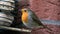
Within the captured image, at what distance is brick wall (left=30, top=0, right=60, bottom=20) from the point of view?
0.79 m

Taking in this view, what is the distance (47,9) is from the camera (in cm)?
81

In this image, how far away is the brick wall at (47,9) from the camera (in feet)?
2.60

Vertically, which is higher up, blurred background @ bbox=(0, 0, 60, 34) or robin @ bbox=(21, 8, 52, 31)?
blurred background @ bbox=(0, 0, 60, 34)

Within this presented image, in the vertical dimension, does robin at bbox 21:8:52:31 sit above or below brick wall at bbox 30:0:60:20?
below

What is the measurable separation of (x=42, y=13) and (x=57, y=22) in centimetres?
9

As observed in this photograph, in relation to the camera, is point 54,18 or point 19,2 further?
point 19,2

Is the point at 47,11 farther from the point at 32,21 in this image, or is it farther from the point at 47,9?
the point at 32,21

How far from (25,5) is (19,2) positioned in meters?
0.05

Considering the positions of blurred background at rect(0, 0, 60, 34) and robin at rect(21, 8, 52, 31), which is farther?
robin at rect(21, 8, 52, 31)

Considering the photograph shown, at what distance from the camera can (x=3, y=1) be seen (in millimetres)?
792

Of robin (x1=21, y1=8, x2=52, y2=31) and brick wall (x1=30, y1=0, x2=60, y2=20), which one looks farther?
robin (x1=21, y1=8, x2=52, y2=31)

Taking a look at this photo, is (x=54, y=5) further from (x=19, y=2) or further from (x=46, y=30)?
(x=19, y=2)

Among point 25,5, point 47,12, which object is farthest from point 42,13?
point 25,5

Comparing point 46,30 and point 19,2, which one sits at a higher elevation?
point 19,2
